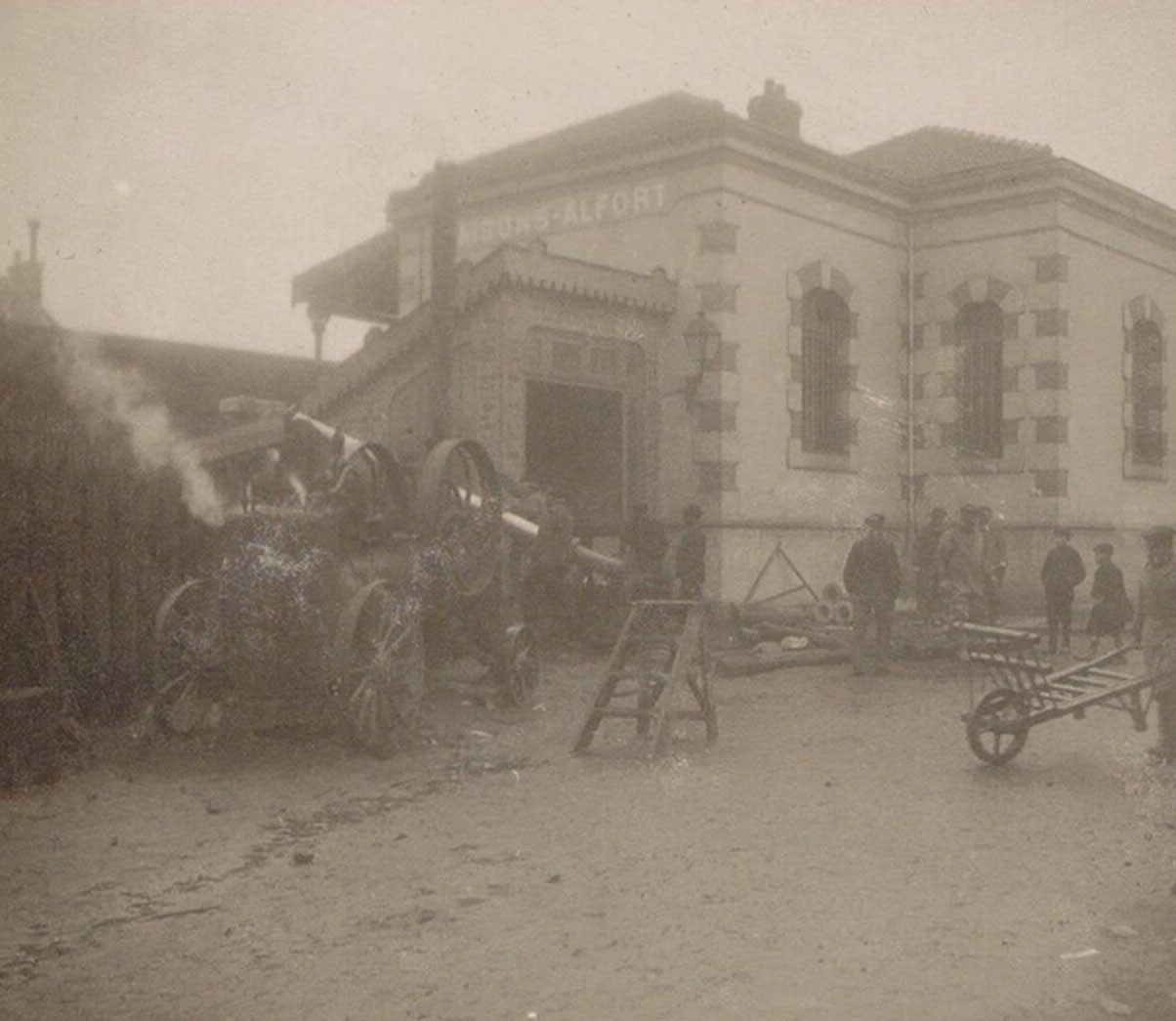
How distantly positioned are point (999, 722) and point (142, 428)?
6.75 meters

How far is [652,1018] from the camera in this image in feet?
14.0

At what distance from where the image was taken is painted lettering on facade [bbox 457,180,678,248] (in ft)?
63.1

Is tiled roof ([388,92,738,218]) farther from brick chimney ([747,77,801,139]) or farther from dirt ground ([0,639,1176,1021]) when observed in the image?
dirt ground ([0,639,1176,1021])

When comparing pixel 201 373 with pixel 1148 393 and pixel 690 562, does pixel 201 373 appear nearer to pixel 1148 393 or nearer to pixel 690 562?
pixel 690 562

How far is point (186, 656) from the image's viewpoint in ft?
30.0

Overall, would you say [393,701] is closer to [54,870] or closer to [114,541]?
[114,541]

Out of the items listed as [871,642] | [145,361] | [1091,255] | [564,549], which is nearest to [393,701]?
[564,549]

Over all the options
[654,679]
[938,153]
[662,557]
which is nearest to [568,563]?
[662,557]

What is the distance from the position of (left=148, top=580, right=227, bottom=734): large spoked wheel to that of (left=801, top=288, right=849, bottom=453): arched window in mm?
12660

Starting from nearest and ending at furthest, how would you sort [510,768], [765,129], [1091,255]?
[510,768]
[765,129]
[1091,255]

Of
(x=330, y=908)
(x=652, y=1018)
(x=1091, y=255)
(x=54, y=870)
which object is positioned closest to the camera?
(x=652, y=1018)

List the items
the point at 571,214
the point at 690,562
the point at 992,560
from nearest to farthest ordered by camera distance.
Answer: the point at 690,562 < the point at 992,560 < the point at 571,214

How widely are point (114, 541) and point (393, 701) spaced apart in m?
2.61

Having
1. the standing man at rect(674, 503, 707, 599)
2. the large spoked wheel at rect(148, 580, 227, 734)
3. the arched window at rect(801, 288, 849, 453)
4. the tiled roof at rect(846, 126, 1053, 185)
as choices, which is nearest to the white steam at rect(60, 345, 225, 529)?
the large spoked wheel at rect(148, 580, 227, 734)
